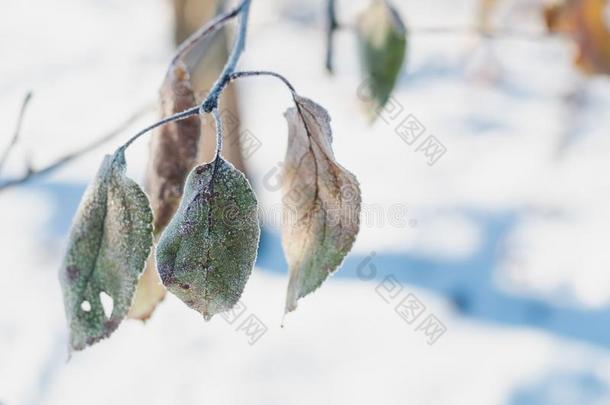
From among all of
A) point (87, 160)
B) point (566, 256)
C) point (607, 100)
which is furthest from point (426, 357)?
point (607, 100)

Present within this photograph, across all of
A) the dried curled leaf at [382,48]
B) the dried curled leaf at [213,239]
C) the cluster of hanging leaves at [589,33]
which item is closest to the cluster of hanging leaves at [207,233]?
the dried curled leaf at [213,239]

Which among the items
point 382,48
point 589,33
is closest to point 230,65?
point 382,48

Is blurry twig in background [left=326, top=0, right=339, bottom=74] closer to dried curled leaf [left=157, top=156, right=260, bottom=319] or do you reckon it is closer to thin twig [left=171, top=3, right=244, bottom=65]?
thin twig [left=171, top=3, right=244, bottom=65]

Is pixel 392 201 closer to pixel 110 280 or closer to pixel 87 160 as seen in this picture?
pixel 87 160

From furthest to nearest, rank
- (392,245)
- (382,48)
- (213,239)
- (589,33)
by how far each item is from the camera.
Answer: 1. (392,245)
2. (589,33)
3. (382,48)
4. (213,239)

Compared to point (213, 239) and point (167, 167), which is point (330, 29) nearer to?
point (167, 167)

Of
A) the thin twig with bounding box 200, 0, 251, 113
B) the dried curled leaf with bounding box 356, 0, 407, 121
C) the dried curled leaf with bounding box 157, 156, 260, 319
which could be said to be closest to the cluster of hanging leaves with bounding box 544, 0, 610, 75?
the dried curled leaf with bounding box 356, 0, 407, 121
